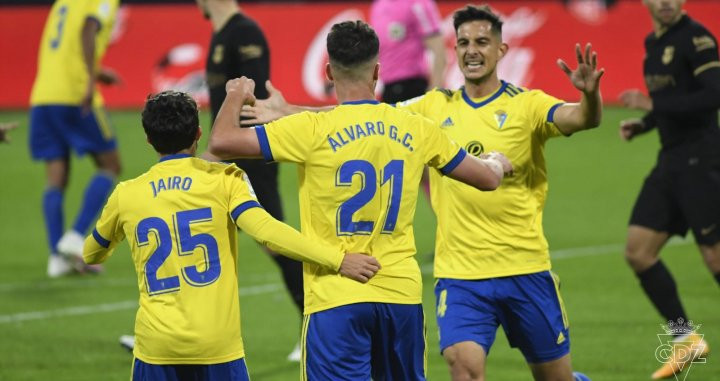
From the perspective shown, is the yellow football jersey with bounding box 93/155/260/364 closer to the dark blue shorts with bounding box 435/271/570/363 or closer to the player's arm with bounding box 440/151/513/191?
the player's arm with bounding box 440/151/513/191

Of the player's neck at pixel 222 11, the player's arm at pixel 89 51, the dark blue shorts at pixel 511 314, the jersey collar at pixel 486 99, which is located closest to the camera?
the dark blue shorts at pixel 511 314

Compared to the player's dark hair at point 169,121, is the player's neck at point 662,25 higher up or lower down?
higher up

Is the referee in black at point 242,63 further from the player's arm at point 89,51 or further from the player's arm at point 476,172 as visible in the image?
the player's arm at point 89,51

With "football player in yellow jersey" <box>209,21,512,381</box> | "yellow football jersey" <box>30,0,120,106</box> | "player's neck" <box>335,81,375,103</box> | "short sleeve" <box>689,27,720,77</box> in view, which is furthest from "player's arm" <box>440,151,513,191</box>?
"yellow football jersey" <box>30,0,120,106</box>

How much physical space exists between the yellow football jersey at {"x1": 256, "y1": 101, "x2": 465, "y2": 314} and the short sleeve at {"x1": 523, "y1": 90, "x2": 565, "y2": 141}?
111 centimetres

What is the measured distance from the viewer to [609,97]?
65.9ft

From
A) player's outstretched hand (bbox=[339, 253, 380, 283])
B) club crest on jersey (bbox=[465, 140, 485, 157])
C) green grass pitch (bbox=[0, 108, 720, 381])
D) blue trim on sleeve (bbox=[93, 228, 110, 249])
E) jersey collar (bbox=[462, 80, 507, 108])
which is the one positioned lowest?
green grass pitch (bbox=[0, 108, 720, 381])

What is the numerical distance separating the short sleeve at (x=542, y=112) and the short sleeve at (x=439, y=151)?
0.98m

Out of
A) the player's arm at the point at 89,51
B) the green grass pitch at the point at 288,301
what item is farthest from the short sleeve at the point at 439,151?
the player's arm at the point at 89,51

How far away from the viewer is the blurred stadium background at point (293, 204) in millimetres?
8094

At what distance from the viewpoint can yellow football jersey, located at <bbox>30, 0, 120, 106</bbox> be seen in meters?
11.3

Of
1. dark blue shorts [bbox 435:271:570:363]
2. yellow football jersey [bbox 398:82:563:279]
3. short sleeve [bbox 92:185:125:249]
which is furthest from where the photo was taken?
yellow football jersey [bbox 398:82:563:279]

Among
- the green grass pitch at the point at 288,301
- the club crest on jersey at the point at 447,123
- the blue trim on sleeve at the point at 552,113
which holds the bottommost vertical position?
the green grass pitch at the point at 288,301

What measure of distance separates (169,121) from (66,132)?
6.63 metres
